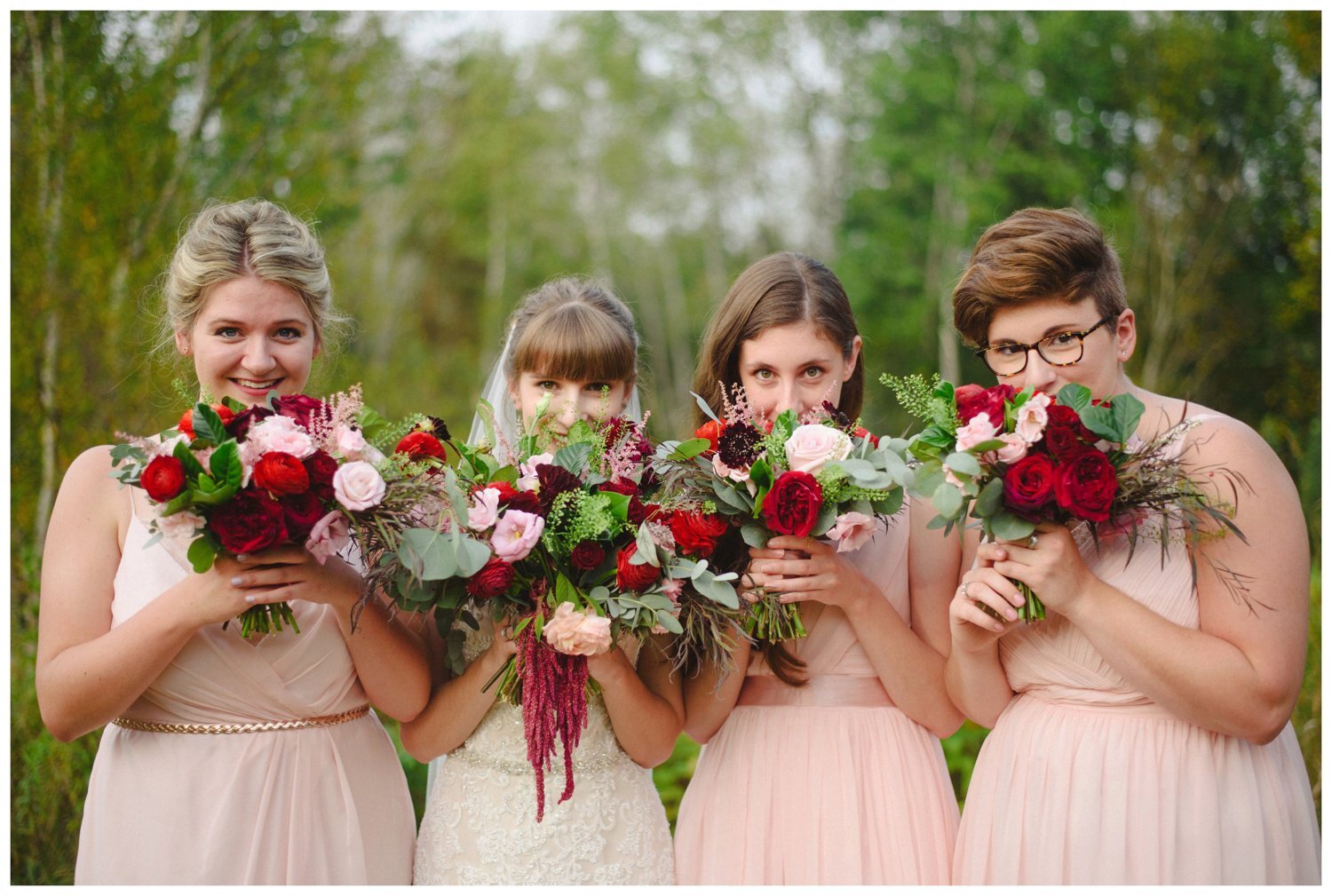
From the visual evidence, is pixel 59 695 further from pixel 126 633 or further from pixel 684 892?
pixel 684 892

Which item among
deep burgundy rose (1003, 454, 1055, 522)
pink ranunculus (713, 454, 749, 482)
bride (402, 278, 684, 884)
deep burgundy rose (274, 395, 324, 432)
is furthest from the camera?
bride (402, 278, 684, 884)

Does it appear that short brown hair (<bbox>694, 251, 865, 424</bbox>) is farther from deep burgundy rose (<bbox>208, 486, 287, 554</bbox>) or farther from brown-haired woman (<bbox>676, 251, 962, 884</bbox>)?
deep burgundy rose (<bbox>208, 486, 287, 554</bbox>)

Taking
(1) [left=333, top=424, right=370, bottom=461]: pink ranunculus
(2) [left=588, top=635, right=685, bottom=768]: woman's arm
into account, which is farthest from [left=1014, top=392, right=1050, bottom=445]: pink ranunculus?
(1) [left=333, top=424, right=370, bottom=461]: pink ranunculus

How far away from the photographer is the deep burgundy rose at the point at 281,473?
8.52 ft

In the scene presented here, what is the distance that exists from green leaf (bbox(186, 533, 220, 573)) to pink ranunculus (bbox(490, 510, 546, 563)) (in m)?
0.72

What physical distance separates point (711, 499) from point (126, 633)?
1676 mm

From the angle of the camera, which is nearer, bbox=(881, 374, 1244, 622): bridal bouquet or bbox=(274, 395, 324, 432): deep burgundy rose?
bbox=(881, 374, 1244, 622): bridal bouquet

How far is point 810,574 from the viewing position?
3172mm

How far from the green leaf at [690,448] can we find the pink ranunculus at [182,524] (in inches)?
51.1

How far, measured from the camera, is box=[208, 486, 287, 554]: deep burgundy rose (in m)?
2.63

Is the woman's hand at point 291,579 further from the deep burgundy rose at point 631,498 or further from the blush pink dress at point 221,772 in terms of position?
the deep burgundy rose at point 631,498

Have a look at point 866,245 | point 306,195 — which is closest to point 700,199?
point 866,245

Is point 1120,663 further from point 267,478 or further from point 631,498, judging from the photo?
point 267,478

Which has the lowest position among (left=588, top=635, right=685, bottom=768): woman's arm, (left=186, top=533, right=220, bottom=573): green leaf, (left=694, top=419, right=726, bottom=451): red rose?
(left=588, top=635, right=685, bottom=768): woman's arm
